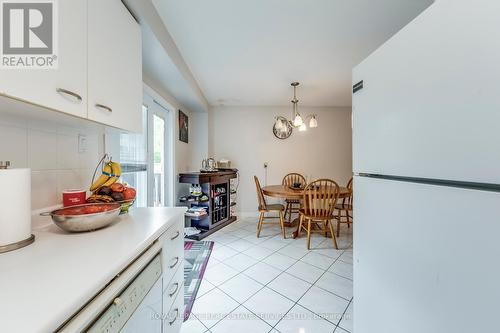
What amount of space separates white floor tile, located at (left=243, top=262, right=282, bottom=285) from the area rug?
483 mm

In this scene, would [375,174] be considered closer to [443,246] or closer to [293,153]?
[443,246]

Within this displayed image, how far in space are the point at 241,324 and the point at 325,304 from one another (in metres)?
0.70

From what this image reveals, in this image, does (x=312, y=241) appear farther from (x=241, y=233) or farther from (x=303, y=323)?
(x=303, y=323)

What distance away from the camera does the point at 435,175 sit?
0.62 meters

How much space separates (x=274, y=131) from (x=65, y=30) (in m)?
3.67

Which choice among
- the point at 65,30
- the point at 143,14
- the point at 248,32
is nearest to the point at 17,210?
the point at 65,30

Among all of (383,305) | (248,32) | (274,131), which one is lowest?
(383,305)

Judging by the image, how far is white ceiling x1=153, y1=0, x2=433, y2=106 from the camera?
5.03 ft

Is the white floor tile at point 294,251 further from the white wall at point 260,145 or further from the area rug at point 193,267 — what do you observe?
the white wall at point 260,145

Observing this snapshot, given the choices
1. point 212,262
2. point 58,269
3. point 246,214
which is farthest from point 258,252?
point 58,269

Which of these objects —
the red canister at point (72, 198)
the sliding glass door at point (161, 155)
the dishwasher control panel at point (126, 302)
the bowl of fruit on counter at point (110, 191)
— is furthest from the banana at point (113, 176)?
the sliding glass door at point (161, 155)

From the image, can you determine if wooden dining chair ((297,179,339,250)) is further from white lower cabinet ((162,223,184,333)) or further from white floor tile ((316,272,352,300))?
white lower cabinet ((162,223,184,333))

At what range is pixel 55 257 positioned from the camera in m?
0.64

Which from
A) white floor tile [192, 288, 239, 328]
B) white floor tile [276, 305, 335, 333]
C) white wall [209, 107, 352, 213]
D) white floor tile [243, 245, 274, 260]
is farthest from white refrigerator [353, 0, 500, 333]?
white wall [209, 107, 352, 213]
